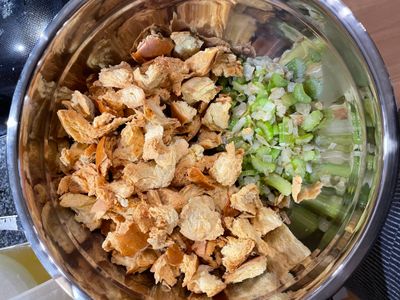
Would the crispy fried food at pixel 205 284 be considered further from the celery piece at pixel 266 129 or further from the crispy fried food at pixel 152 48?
the crispy fried food at pixel 152 48

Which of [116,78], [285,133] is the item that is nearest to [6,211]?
[116,78]

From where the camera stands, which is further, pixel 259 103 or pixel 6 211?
pixel 6 211

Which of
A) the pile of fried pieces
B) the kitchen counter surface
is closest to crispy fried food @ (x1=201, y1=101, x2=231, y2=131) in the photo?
the pile of fried pieces

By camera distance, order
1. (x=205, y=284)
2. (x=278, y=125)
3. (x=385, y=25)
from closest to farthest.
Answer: (x=205, y=284) < (x=278, y=125) < (x=385, y=25)

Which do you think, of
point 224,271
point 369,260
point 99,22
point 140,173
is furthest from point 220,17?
point 369,260

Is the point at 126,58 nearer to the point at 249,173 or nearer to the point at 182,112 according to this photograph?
the point at 182,112

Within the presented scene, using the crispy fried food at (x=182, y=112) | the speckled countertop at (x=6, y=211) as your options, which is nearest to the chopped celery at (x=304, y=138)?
the crispy fried food at (x=182, y=112)

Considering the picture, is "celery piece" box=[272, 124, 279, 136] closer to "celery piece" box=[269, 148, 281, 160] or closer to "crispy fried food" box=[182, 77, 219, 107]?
"celery piece" box=[269, 148, 281, 160]
